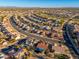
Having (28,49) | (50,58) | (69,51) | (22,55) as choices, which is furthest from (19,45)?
(69,51)

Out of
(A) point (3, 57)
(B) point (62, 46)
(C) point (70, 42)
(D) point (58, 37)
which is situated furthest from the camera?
(D) point (58, 37)

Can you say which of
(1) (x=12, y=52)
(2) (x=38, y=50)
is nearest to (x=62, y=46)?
(2) (x=38, y=50)

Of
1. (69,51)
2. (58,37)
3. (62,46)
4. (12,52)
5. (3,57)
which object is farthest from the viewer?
(58,37)

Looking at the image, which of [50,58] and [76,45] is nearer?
[50,58]

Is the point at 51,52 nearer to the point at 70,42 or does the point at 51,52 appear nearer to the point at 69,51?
the point at 69,51

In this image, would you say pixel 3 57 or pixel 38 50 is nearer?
pixel 3 57

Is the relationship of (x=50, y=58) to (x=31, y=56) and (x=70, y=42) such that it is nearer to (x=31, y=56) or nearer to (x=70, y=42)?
(x=31, y=56)

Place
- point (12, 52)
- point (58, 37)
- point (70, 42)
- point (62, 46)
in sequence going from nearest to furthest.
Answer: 1. point (12, 52)
2. point (62, 46)
3. point (70, 42)
4. point (58, 37)

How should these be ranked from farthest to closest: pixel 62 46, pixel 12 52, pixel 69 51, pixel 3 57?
1. pixel 62 46
2. pixel 69 51
3. pixel 12 52
4. pixel 3 57
